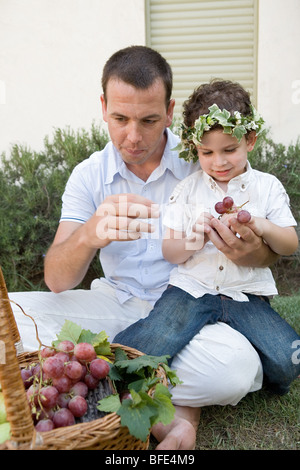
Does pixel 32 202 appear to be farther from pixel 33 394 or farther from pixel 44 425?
pixel 44 425

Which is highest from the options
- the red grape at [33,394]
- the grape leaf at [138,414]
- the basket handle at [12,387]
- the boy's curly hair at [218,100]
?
the boy's curly hair at [218,100]

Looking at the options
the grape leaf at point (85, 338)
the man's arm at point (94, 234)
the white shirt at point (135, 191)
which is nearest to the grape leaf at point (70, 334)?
the grape leaf at point (85, 338)

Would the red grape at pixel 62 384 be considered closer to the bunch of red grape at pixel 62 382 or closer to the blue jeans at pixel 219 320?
the bunch of red grape at pixel 62 382

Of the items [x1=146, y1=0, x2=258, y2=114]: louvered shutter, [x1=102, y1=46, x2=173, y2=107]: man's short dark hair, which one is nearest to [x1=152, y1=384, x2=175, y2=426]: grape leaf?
[x1=102, y1=46, x2=173, y2=107]: man's short dark hair

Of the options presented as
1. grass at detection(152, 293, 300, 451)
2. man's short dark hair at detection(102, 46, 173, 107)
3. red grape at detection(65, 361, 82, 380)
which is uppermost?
man's short dark hair at detection(102, 46, 173, 107)

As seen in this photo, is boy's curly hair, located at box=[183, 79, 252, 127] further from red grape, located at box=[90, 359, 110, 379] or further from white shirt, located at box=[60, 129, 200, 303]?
red grape, located at box=[90, 359, 110, 379]

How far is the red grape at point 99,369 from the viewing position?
186 centimetres

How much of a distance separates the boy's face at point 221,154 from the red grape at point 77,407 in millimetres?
1223

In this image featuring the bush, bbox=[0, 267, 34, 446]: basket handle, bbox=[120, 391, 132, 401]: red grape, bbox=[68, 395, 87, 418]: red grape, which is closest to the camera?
bbox=[0, 267, 34, 446]: basket handle

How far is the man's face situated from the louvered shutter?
10.7 ft

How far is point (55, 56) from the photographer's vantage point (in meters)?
5.65

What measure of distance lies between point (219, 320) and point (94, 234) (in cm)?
76

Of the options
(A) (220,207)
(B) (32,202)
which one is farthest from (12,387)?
(B) (32,202)

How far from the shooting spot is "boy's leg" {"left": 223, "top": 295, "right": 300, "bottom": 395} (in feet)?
8.02
